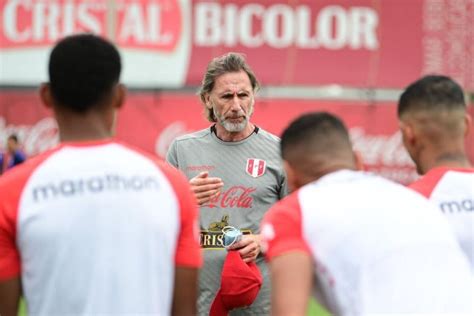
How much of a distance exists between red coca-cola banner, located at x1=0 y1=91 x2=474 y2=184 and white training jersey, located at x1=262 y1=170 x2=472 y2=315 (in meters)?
23.3

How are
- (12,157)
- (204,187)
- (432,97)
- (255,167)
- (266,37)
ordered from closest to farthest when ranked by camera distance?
(432,97)
(204,187)
(255,167)
(12,157)
(266,37)

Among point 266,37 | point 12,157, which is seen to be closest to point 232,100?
point 12,157

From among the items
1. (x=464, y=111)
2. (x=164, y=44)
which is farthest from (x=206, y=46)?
(x=464, y=111)

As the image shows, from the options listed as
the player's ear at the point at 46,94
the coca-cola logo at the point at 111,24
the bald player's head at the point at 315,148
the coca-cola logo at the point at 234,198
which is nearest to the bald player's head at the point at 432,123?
the bald player's head at the point at 315,148

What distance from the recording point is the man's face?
688cm

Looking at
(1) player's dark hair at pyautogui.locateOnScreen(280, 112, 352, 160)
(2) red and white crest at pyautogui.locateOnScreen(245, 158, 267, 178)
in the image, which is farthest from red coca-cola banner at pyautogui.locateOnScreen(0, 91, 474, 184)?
(1) player's dark hair at pyautogui.locateOnScreen(280, 112, 352, 160)

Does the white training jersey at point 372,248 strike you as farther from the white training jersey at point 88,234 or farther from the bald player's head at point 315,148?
the white training jersey at point 88,234

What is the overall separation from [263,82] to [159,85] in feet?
7.73

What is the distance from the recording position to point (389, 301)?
12.8 ft

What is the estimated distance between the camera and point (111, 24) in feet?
91.7

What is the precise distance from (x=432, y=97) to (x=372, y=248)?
0.98 meters

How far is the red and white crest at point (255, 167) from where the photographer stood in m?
6.86

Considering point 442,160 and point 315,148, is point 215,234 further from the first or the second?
point 315,148

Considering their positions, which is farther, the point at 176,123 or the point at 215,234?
the point at 176,123
